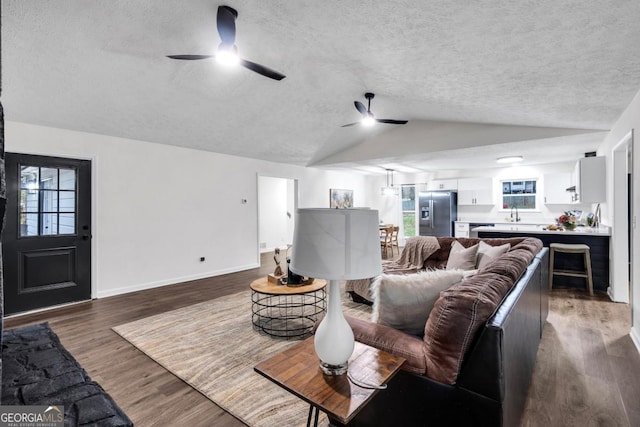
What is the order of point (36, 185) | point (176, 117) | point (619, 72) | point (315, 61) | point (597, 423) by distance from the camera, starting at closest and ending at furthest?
point (597, 423)
point (619, 72)
point (315, 61)
point (36, 185)
point (176, 117)

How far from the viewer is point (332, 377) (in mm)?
1445

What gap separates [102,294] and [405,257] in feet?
13.4

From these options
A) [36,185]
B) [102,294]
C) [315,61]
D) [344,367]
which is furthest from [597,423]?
[36,185]

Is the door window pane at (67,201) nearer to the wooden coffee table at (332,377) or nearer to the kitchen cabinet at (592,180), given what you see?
the wooden coffee table at (332,377)

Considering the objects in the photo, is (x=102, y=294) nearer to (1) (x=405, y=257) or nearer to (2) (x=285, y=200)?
(1) (x=405, y=257)

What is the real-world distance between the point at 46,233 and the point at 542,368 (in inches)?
214

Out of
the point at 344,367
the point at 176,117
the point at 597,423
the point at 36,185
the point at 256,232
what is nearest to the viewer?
the point at 344,367

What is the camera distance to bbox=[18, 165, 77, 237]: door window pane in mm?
3938

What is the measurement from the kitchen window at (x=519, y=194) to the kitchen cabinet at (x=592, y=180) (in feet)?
8.84

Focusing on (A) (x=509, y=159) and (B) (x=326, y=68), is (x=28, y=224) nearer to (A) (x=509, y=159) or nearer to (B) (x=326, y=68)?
(B) (x=326, y=68)

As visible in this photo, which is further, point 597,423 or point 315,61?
point 315,61

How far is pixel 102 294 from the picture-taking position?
177 inches

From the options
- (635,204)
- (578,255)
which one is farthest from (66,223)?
(578,255)

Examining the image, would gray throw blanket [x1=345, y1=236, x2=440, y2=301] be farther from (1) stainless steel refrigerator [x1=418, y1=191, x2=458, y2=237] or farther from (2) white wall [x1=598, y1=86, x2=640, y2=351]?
(1) stainless steel refrigerator [x1=418, y1=191, x2=458, y2=237]
